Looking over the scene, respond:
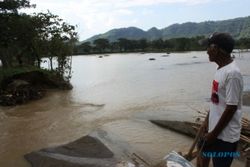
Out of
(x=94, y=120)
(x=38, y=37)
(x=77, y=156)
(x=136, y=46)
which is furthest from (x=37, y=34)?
(x=136, y=46)

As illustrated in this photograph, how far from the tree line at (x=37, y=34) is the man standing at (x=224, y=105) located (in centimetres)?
2120

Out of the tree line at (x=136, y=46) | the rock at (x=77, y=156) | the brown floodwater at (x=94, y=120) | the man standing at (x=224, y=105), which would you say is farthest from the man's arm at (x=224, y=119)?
the tree line at (x=136, y=46)

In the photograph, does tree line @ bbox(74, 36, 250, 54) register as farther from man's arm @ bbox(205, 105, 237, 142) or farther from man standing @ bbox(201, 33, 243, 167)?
man's arm @ bbox(205, 105, 237, 142)

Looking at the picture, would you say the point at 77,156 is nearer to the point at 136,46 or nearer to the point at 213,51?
the point at 213,51

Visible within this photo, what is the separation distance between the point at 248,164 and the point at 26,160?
16.5ft

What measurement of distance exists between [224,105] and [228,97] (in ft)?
0.43

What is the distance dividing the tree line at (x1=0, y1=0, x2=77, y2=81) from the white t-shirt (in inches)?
837

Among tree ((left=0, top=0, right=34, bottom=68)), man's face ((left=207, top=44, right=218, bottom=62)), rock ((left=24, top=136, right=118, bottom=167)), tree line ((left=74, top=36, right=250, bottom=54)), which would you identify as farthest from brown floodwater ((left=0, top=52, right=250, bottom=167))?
tree line ((left=74, top=36, right=250, bottom=54))

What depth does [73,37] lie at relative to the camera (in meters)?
24.8

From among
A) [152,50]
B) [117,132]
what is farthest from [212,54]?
[152,50]

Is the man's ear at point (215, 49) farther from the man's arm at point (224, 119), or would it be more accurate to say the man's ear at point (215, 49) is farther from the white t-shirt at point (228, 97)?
the man's arm at point (224, 119)

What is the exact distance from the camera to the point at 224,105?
330cm

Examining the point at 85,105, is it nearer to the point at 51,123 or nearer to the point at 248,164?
the point at 51,123

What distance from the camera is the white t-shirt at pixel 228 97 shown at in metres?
3.18
